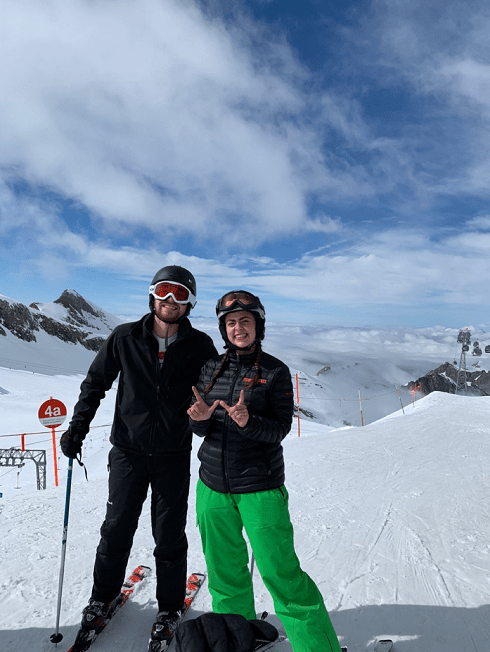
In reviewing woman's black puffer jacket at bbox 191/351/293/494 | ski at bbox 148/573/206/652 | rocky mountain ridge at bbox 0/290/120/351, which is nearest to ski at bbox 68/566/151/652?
ski at bbox 148/573/206/652

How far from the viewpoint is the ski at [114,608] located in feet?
8.85

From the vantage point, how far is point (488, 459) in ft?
27.8

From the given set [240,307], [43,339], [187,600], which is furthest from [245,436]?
[43,339]

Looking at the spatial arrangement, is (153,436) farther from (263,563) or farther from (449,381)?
(449,381)

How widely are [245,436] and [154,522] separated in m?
1.17

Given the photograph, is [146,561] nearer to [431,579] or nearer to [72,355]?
[431,579]

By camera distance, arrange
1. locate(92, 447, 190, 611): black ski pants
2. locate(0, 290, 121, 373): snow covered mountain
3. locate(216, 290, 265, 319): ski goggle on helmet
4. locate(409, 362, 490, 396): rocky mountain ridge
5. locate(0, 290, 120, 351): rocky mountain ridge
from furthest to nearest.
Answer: locate(409, 362, 490, 396): rocky mountain ridge < locate(0, 290, 120, 351): rocky mountain ridge < locate(0, 290, 121, 373): snow covered mountain < locate(92, 447, 190, 611): black ski pants < locate(216, 290, 265, 319): ski goggle on helmet

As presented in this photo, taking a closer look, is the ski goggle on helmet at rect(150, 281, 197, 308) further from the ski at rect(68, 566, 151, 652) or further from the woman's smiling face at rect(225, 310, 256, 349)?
the ski at rect(68, 566, 151, 652)

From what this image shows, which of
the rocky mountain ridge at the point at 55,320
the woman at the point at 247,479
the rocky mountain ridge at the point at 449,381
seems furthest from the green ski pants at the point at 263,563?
the rocky mountain ridge at the point at 449,381

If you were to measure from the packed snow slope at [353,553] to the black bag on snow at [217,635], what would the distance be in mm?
584

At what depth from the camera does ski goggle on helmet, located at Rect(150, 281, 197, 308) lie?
302 centimetres

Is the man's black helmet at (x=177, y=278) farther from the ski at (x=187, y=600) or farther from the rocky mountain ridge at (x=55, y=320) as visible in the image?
the rocky mountain ridge at (x=55, y=320)

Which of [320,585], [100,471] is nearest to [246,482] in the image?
[320,585]

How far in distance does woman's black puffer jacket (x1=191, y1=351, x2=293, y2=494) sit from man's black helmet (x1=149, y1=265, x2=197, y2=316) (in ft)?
2.37
